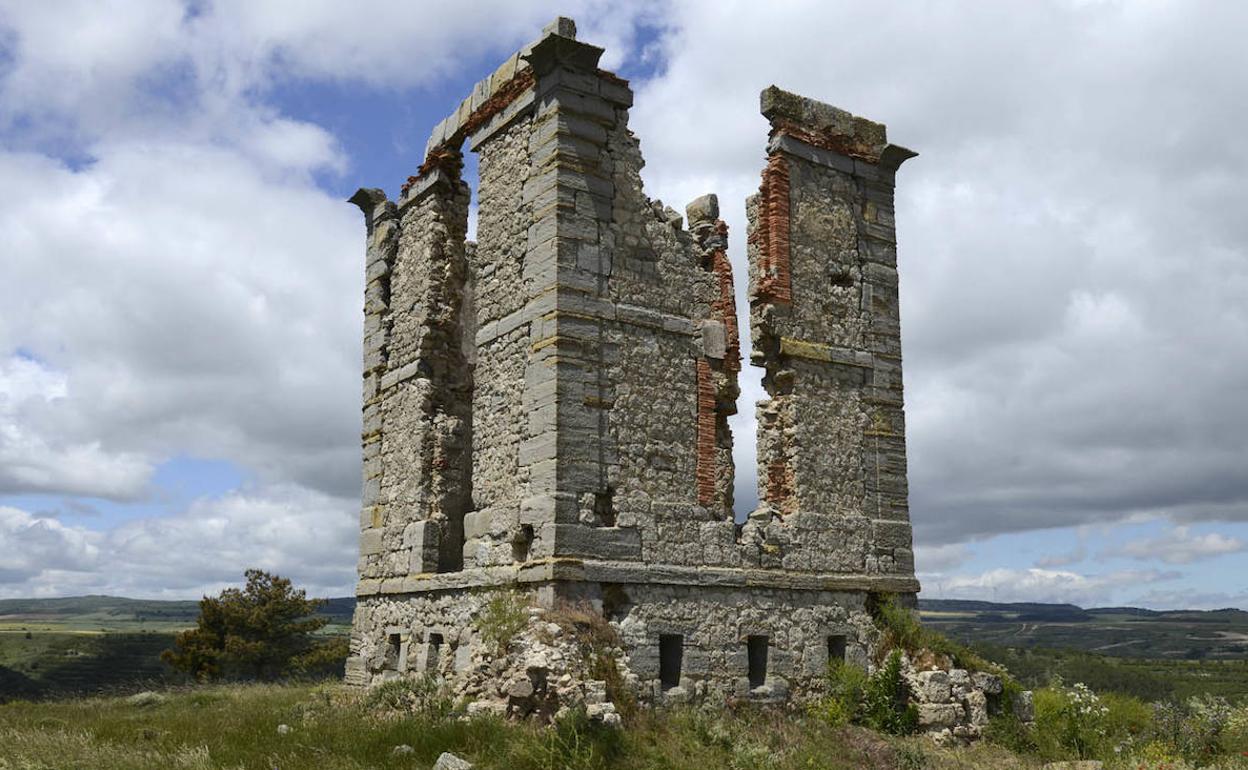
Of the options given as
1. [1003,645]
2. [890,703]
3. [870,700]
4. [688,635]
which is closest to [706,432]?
[688,635]

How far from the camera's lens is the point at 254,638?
30.9 m

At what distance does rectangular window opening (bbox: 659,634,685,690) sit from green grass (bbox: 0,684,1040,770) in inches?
16.3

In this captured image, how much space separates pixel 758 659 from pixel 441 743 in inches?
167

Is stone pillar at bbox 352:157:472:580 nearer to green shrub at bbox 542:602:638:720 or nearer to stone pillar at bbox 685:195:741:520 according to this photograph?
green shrub at bbox 542:602:638:720

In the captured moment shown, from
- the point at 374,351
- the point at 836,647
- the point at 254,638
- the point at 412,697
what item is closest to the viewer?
the point at 412,697

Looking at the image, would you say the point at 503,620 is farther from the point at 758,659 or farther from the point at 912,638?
the point at 912,638

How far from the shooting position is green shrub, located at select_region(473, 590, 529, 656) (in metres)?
11.5

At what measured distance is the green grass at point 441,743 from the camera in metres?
9.95

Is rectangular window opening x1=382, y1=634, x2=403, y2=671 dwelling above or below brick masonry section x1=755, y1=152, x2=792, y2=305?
below

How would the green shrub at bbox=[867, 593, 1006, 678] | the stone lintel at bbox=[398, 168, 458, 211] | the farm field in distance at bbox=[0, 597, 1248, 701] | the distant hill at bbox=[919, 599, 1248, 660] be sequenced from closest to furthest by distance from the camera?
the green shrub at bbox=[867, 593, 1006, 678], the stone lintel at bbox=[398, 168, 458, 211], the farm field in distance at bbox=[0, 597, 1248, 701], the distant hill at bbox=[919, 599, 1248, 660]

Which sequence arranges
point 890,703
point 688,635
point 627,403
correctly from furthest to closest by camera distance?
1. point 890,703
2. point 627,403
3. point 688,635

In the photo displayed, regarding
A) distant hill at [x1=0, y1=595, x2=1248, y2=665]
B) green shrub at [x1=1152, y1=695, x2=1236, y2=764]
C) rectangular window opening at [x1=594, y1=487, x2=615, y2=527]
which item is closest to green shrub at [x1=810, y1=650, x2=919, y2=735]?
green shrub at [x1=1152, y1=695, x2=1236, y2=764]

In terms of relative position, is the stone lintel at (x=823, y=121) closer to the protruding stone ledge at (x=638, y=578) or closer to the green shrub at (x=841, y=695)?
the protruding stone ledge at (x=638, y=578)

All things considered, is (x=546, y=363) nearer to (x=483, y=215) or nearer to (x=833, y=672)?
(x=483, y=215)
